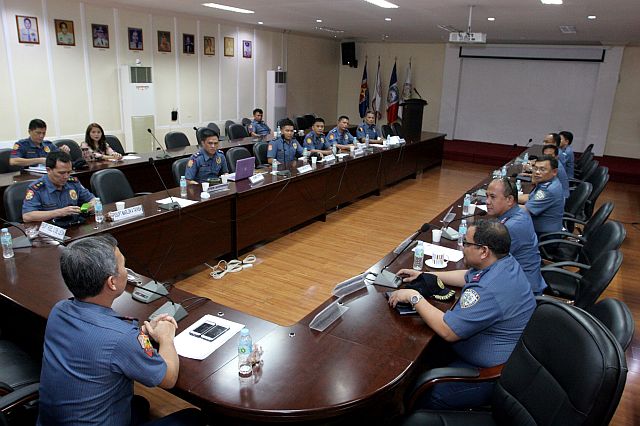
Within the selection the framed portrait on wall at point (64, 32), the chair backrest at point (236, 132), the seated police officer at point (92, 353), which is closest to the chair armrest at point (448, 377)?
the seated police officer at point (92, 353)

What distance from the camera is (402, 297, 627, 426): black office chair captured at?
127 cm

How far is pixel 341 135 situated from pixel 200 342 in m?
5.80

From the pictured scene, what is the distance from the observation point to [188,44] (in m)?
8.45

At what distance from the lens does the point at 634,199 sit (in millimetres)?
8023

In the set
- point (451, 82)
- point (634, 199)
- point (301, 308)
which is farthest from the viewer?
point (451, 82)

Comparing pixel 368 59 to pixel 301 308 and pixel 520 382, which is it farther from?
pixel 520 382

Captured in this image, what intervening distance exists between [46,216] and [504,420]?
10.0 ft

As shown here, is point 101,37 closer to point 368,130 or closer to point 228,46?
point 228,46

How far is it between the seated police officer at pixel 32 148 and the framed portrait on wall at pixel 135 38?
2871mm

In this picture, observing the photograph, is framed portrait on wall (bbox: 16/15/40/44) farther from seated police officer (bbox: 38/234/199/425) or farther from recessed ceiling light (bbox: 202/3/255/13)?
seated police officer (bbox: 38/234/199/425)

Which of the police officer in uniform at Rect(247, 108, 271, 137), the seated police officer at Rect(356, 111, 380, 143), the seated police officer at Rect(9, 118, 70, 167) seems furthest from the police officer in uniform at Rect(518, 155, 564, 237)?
the police officer in uniform at Rect(247, 108, 271, 137)

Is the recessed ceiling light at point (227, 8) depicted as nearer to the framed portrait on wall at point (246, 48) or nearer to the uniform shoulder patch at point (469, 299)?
the framed portrait on wall at point (246, 48)

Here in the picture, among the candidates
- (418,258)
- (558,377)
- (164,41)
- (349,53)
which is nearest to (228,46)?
(164,41)

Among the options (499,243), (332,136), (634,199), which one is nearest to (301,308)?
(499,243)
